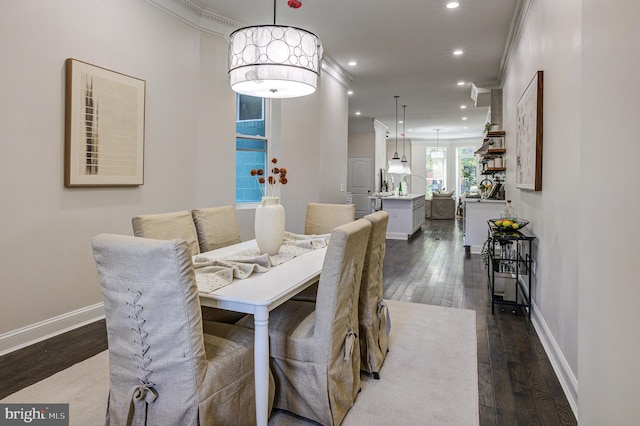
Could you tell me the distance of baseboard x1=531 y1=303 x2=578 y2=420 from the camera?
205cm

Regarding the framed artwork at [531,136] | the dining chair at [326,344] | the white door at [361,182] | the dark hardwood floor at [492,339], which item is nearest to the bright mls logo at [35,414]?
the dining chair at [326,344]

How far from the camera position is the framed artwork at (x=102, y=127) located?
2920 millimetres

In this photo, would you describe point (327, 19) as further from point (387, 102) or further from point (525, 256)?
point (387, 102)

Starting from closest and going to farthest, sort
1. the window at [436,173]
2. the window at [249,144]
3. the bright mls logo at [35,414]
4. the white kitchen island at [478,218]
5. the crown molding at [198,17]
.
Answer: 1. the bright mls logo at [35,414]
2. the crown molding at [198,17]
3. the window at [249,144]
4. the white kitchen island at [478,218]
5. the window at [436,173]

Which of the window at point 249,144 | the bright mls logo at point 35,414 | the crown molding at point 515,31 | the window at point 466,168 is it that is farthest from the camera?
the window at point 466,168

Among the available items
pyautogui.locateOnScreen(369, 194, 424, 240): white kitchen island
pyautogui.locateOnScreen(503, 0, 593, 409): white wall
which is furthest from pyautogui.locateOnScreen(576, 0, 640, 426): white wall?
pyautogui.locateOnScreen(369, 194, 424, 240): white kitchen island

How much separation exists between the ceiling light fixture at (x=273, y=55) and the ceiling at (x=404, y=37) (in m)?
1.76

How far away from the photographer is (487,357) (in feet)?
8.67

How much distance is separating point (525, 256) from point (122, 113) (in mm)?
3689

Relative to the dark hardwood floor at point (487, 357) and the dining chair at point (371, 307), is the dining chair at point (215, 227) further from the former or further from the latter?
the dining chair at point (371, 307)

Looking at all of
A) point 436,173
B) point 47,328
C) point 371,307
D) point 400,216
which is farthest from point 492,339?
point 436,173

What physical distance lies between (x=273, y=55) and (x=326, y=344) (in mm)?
1675

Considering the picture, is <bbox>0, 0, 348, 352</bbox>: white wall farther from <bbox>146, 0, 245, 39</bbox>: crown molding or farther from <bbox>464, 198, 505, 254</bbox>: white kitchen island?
<bbox>464, 198, 505, 254</bbox>: white kitchen island

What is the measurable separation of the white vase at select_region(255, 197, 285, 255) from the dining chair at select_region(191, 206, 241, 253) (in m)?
0.63
